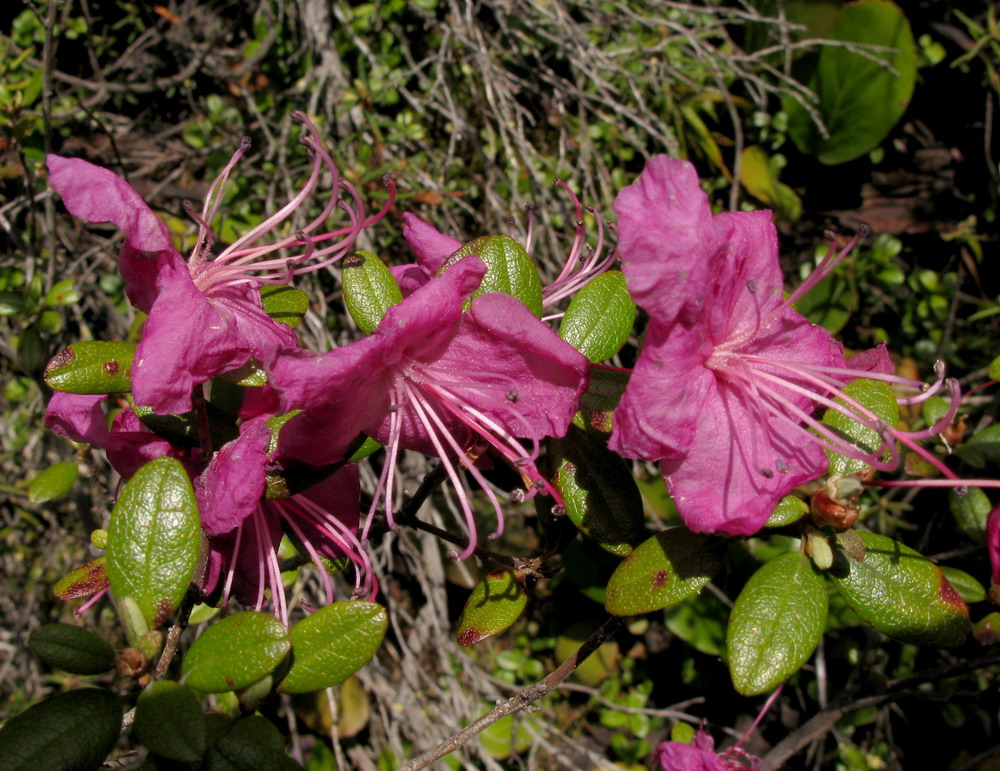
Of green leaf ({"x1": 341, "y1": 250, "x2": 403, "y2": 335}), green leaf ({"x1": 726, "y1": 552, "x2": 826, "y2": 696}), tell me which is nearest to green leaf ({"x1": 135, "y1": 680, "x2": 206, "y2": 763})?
green leaf ({"x1": 341, "y1": 250, "x2": 403, "y2": 335})

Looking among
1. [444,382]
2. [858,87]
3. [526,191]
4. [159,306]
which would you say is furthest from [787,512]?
[858,87]

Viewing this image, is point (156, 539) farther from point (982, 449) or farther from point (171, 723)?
point (982, 449)

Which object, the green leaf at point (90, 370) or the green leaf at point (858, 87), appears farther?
the green leaf at point (858, 87)

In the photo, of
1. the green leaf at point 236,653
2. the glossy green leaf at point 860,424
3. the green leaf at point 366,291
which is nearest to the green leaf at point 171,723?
the green leaf at point 236,653

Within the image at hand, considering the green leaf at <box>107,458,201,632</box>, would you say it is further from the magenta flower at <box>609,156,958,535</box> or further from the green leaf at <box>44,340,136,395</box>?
the magenta flower at <box>609,156,958,535</box>

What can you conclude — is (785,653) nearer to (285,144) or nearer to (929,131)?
(285,144)

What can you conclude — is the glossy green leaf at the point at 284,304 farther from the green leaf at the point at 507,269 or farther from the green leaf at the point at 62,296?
the green leaf at the point at 62,296

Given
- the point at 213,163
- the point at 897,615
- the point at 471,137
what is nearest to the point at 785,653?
the point at 897,615
